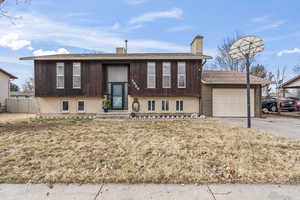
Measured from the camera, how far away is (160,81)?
11.2 metres

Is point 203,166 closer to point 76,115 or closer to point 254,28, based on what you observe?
point 76,115

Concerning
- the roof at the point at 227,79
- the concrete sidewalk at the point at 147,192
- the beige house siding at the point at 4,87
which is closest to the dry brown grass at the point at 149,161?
the concrete sidewalk at the point at 147,192

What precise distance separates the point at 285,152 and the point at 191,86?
7.71 meters

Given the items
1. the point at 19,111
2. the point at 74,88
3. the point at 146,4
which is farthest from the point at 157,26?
the point at 19,111

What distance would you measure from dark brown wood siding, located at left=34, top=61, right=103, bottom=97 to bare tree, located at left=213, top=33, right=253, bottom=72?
20.6 meters

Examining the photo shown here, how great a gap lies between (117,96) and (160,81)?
3541 mm

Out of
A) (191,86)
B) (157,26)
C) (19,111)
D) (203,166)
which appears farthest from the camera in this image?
(19,111)

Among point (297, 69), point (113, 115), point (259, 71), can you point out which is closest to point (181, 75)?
point (113, 115)

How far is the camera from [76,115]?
1126 centimetres

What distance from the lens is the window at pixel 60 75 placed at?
36.8ft

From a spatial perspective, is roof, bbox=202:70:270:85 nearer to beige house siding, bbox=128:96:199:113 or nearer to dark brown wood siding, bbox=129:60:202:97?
dark brown wood siding, bbox=129:60:202:97

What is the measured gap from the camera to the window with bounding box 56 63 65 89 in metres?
Answer: 11.2

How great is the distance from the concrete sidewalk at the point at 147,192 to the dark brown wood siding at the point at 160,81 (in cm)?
891

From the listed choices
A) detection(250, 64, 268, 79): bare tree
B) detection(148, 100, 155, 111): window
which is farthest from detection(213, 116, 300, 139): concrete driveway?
detection(250, 64, 268, 79): bare tree
